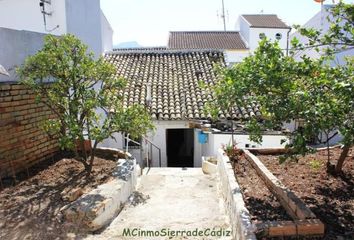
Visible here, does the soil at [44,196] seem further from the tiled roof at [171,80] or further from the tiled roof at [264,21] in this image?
the tiled roof at [264,21]

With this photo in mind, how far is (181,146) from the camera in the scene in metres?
16.0

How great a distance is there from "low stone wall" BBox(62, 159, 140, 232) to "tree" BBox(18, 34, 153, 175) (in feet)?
2.65

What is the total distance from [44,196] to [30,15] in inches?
316

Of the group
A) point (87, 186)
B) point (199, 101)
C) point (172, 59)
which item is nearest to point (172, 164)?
point (199, 101)

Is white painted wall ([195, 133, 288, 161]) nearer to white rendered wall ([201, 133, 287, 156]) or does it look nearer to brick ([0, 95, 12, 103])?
white rendered wall ([201, 133, 287, 156])

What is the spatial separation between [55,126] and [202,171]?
5372mm

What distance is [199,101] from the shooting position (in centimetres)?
1333

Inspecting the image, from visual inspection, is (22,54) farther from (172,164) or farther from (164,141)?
(172,164)

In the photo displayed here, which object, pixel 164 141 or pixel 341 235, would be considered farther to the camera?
pixel 164 141

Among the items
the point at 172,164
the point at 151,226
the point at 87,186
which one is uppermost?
the point at 87,186

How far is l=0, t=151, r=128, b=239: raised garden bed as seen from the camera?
4.62m

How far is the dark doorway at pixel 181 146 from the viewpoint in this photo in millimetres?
15383

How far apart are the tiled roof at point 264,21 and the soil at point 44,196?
91.5 ft

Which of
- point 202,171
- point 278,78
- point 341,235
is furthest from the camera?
point 202,171
